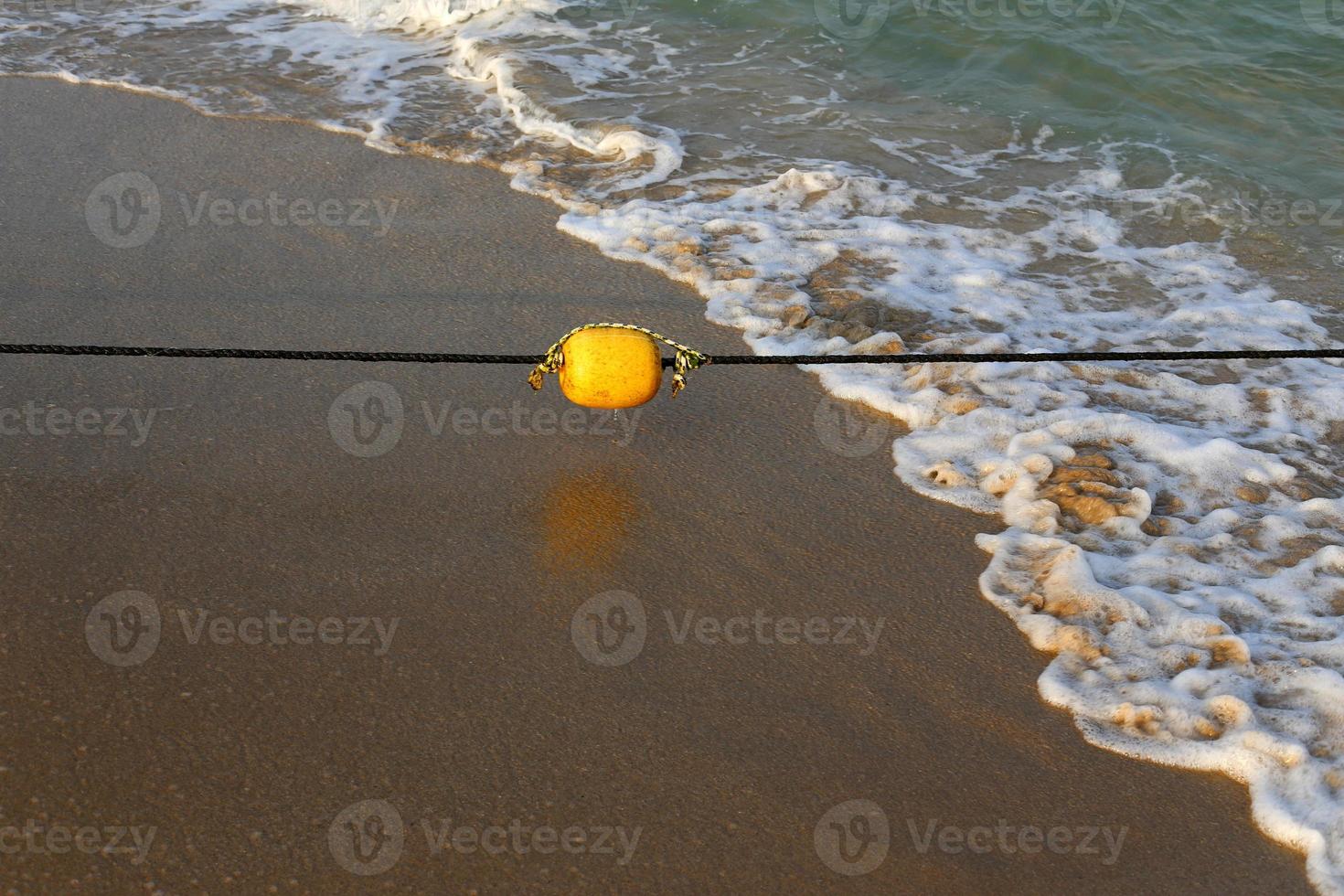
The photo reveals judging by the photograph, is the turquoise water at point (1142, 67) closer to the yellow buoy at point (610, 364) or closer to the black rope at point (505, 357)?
the black rope at point (505, 357)

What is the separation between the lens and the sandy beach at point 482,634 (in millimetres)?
2461

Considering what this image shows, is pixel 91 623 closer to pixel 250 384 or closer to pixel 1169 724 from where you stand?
pixel 250 384

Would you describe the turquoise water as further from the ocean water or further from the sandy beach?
the sandy beach

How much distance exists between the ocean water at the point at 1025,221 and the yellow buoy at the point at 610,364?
1.02 metres

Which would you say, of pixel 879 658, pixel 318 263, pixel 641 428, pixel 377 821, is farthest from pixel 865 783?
pixel 318 263

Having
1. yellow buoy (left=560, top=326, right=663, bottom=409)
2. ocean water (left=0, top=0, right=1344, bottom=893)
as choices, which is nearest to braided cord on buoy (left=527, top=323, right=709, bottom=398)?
yellow buoy (left=560, top=326, right=663, bottom=409)

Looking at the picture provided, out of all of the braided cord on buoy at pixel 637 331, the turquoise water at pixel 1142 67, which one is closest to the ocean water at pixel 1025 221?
the turquoise water at pixel 1142 67

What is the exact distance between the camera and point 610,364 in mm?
3143

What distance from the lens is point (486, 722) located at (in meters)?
2.72

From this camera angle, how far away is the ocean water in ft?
10.3

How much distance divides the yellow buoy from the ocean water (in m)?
1.02

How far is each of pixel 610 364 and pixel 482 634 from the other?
770 millimetres

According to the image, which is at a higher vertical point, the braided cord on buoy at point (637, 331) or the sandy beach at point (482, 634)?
the braided cord on buoy at point (637, 331)

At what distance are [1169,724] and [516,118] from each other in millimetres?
4663
